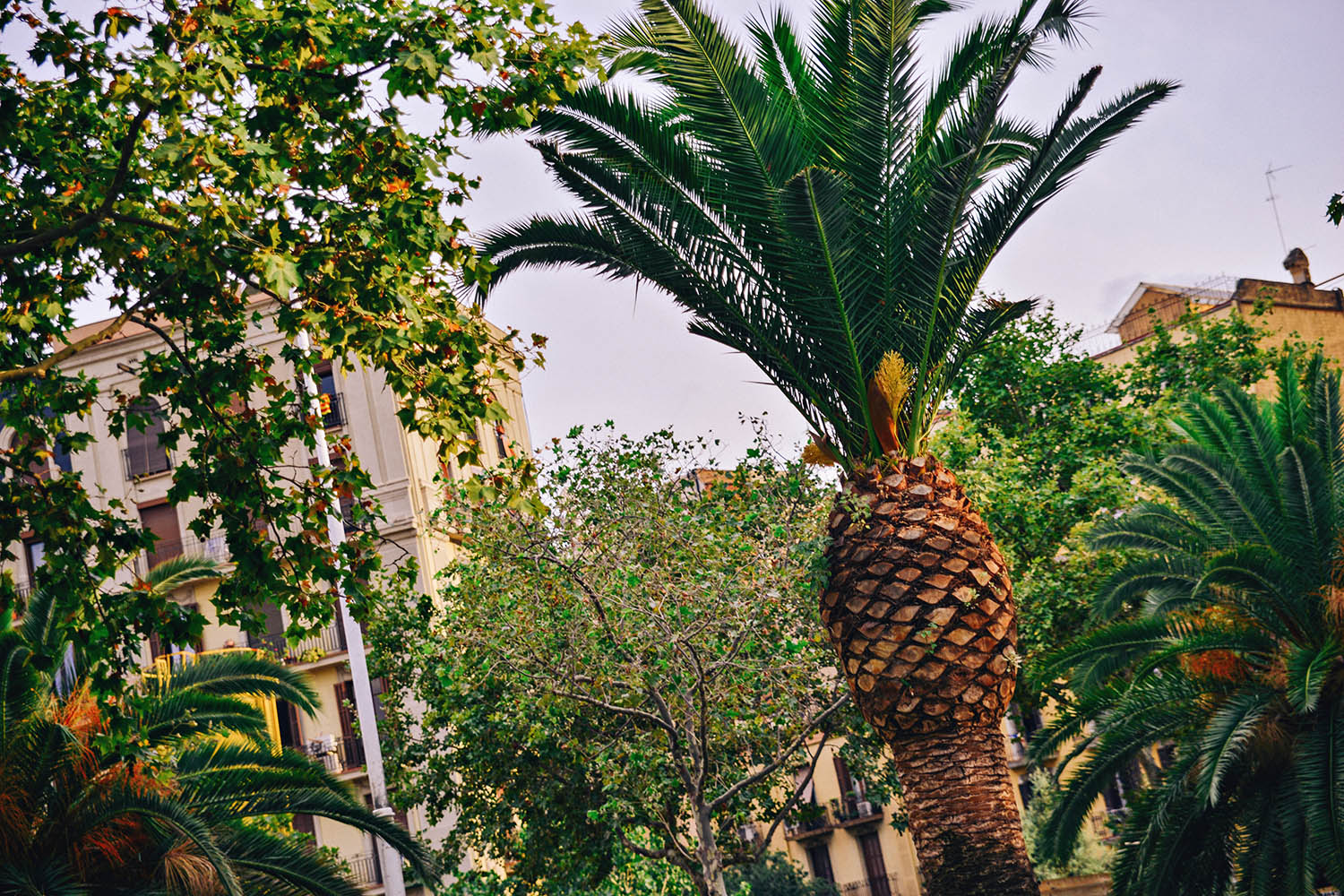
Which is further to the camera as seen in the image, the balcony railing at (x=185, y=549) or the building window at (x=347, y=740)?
the balcony railing at (x=185, y=549)

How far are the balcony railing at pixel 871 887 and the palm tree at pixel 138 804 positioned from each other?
32.1 meters

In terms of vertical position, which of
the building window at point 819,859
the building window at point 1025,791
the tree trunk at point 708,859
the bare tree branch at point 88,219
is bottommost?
the building window at point 819,859

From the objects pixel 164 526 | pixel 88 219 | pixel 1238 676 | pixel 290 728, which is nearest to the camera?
pixel 88 219

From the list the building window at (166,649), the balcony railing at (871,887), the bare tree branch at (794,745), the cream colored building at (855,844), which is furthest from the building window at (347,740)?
the balcony railing at (871,887)

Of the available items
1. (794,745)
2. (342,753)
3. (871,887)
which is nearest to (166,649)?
(794,745)

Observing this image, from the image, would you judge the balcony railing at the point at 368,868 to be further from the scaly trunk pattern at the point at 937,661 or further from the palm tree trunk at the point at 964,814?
the palm tree trunk at the point at 964,814

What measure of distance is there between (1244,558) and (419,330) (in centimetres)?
927

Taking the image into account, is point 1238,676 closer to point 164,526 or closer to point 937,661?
point 937,661

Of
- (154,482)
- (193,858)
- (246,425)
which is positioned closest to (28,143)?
(246,425)

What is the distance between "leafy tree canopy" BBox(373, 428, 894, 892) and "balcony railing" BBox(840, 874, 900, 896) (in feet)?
79.9

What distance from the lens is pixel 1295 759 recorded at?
1286 centimetres

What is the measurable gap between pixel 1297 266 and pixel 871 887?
26296 mm

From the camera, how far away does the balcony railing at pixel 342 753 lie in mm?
29578

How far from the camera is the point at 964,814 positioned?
916cm
